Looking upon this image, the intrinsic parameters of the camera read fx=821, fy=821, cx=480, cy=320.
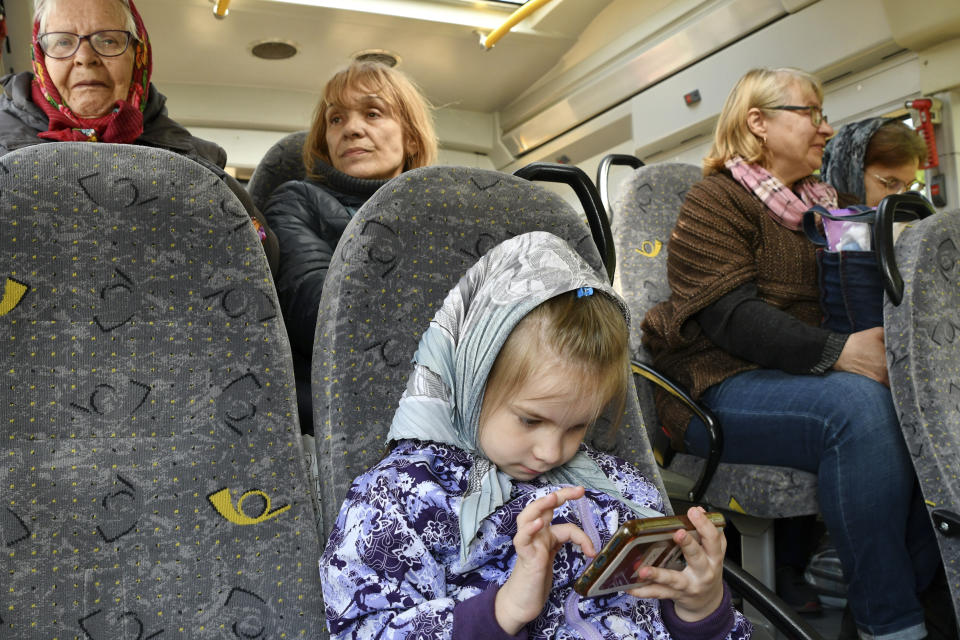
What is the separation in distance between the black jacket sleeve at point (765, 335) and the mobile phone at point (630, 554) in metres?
0.96

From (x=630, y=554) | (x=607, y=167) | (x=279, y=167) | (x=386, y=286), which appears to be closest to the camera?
(x=630, y=554)

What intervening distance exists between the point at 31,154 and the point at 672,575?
894mm

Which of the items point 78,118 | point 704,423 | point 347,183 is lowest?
point 704,423

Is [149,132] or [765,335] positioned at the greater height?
[149,132]

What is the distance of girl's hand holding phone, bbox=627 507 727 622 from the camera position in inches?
37.0

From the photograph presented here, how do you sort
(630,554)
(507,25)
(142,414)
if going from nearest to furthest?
(630,554) → (142,414) → (507,25)

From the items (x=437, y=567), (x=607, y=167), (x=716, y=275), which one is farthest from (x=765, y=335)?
(x=437, y=567)

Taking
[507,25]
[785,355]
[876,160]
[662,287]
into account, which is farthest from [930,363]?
[507,25]

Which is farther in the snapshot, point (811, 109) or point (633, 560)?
point (811, 109)

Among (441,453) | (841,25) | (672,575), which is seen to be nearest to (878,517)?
(672,575)

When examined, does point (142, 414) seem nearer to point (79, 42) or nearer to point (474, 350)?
point (474, 350)

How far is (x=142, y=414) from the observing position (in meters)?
0.98

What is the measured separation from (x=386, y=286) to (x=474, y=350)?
167 mm

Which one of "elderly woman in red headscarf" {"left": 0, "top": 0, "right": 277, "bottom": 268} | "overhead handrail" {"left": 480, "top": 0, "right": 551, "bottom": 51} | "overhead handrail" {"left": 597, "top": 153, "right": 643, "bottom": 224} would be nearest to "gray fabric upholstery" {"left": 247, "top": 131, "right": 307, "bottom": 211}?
"elderly woman in red headscarf" {"left": 0, "top": 0, "right": 277, "bottom": 268}
